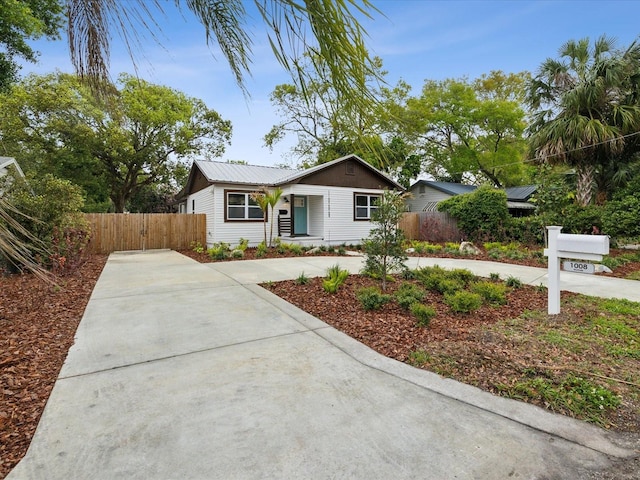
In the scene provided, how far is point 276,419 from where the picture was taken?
204cm

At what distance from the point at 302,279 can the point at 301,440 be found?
14.1ft

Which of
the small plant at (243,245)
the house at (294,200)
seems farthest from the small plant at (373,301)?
the house at (294,200)

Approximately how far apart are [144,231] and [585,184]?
17.2 meters

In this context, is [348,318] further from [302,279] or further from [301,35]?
[301,35]

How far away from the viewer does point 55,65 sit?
1.42 m

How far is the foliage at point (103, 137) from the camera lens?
15117 mm

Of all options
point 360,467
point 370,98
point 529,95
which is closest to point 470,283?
point 360,467

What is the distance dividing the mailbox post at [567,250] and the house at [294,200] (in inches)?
336

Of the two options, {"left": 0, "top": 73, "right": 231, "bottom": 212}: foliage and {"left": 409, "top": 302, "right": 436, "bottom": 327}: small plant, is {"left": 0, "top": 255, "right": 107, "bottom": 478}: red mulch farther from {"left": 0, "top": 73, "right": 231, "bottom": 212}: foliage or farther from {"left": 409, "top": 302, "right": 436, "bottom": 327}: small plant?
{"left": 0, "top": 73, "right": 231, "bottom": 212}: foliage

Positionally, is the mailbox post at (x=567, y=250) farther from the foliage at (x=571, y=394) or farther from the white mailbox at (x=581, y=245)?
the foliage at (x=571, y=394)

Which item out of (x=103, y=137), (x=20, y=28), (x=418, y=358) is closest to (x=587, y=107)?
(x=418, y=358)

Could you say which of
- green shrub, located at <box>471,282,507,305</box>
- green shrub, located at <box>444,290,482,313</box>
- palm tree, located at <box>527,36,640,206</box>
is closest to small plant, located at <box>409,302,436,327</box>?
green shrub, located at <box>444,290,482,313</box>

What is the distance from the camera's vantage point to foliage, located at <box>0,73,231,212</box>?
15117 millimetres

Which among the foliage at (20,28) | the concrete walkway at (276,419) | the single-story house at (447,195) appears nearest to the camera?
the concrete walkway at (276,419)
